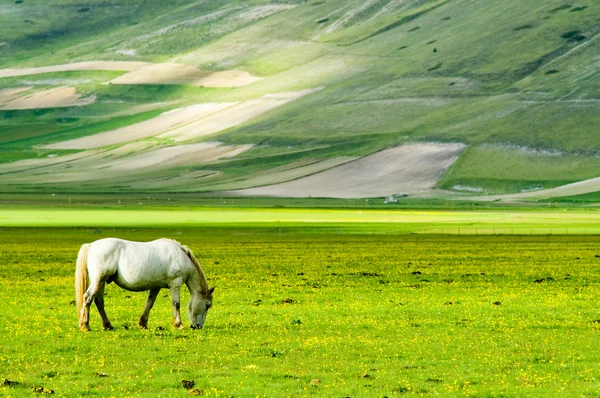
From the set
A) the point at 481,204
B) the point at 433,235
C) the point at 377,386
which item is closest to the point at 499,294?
the point at 377,386

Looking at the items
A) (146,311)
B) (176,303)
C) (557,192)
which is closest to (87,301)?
(146,311)

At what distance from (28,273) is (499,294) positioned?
23338mm

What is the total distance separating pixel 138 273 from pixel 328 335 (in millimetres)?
5333

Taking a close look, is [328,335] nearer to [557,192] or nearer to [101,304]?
[101,304]

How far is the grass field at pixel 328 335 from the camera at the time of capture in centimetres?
2027

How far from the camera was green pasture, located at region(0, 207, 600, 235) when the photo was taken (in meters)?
101

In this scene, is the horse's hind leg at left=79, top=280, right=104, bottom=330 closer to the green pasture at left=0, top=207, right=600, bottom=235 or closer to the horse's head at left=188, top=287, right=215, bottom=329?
the horse's head at left=188, top=287, right=215, bottom=329

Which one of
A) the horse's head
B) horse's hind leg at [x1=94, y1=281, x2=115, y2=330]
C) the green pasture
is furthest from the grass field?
the green pasture

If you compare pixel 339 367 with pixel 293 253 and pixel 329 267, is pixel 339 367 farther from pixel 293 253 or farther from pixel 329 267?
pixel 293 253

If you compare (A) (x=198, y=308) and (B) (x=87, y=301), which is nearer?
(B) (x=87, y=301)

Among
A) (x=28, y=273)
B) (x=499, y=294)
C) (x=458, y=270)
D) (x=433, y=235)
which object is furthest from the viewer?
(x=433, y=235)

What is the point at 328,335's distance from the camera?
2744 centimetres

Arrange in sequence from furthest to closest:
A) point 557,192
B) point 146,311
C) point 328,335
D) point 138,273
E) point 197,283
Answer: point 557,192 < point 197,283 < point 146,311 < point 328,335 < point 138,273

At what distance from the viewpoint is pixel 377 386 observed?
65.5ft
